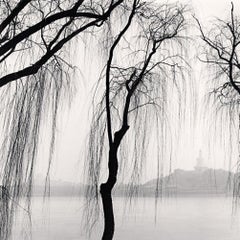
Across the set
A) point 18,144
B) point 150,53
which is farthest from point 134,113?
point 18,144

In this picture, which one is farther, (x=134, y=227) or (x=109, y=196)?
(x=134, y=227)

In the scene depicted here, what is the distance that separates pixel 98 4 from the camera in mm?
4176

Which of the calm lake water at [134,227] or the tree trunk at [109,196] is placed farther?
the calm lake water at [134,227]

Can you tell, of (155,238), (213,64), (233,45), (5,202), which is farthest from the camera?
(155,238)

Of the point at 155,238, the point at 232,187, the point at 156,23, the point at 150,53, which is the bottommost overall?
the point at 155,238

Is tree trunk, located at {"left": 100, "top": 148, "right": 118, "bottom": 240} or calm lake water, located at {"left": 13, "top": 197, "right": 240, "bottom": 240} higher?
tree trunk, located at {"left": 100, "top": 148, "right": 118, "bottom": 240}

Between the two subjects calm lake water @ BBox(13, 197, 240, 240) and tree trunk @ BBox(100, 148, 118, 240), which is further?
calm lake water @ BBox(13, 197, 240, 240)

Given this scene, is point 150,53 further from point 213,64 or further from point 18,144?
point 18,144

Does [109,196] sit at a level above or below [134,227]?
above

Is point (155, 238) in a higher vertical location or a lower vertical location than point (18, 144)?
lower

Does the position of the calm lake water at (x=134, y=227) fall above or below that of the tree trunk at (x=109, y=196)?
below

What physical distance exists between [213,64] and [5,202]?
3211 millimetres

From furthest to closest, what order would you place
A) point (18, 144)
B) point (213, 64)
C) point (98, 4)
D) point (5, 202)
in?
1. point (213, 64)
2. point (98, 4)
3. point (18, 144)
4. point (5, 202)

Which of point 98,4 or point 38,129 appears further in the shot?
point 98,4
